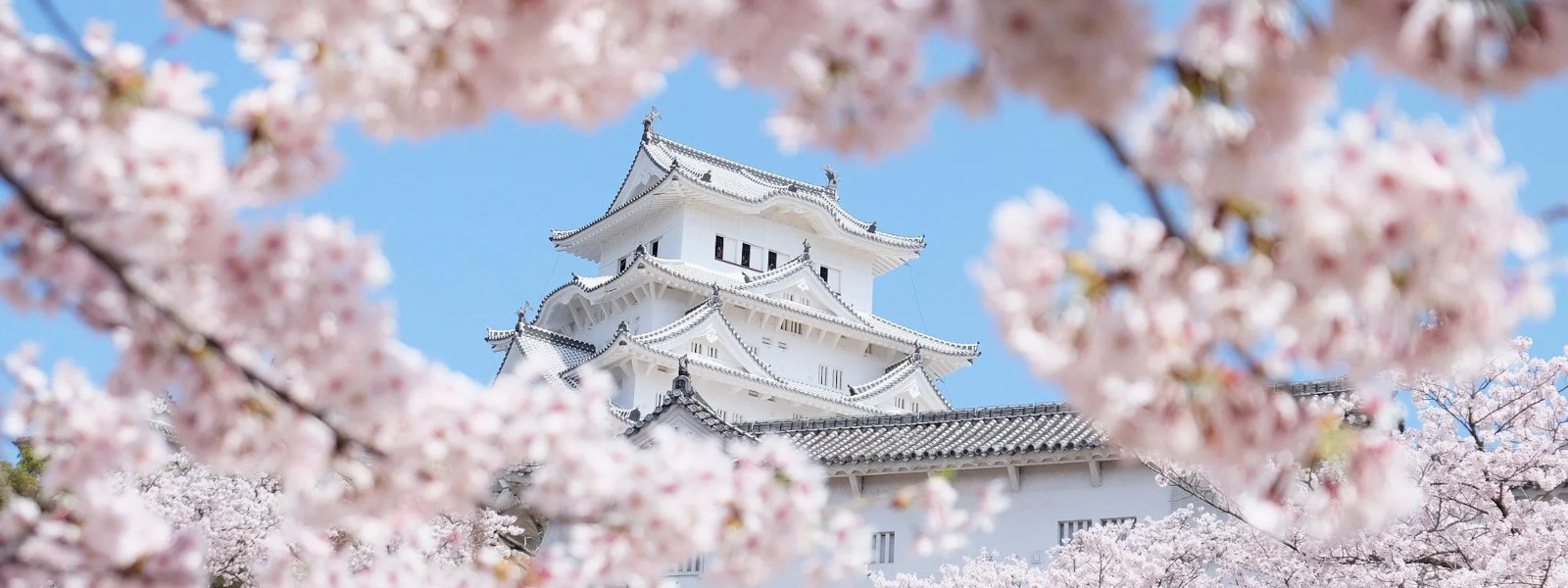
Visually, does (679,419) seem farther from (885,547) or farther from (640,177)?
(640,177)

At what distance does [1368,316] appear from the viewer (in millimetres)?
2336

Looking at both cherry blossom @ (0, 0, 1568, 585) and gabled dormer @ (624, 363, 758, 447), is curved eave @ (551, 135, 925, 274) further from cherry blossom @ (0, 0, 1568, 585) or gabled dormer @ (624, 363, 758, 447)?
cherry blossom @ (0, 0, 1568, 585)

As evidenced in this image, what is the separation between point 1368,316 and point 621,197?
40297 millimetres

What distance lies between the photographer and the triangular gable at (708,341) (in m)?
33.6

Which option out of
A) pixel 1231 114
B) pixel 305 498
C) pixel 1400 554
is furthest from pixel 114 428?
pixel 1400 554

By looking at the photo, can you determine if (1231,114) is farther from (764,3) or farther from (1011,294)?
(764,3)

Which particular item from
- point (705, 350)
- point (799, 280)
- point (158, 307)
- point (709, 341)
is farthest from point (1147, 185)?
point (799, 280)

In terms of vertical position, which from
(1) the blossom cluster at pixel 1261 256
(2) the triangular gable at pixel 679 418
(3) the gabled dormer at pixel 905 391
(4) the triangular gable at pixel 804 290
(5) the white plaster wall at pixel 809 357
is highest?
(4) the triangular gable at pixel 804 290

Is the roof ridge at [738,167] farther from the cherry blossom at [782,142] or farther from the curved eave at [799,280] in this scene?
the cherry blossom at [782,142]

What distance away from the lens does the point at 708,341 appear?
113 feet

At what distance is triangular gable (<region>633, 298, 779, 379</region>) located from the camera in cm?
3359

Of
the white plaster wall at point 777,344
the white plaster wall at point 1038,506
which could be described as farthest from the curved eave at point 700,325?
the white plaster wall at point 1038,506

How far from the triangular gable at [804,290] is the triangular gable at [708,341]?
7.02ft

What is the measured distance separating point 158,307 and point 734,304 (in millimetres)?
33913
